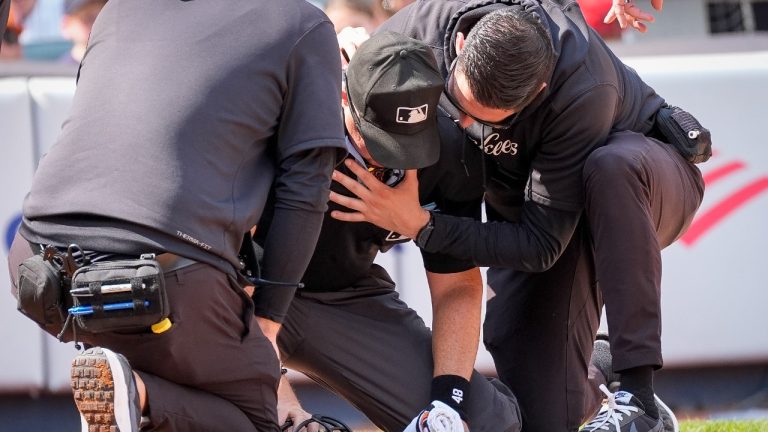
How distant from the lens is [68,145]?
262cm

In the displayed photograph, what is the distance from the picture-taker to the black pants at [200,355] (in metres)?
2.57

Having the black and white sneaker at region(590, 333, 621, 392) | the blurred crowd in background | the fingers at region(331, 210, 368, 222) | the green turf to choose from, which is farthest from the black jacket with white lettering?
the blurred crowd in background

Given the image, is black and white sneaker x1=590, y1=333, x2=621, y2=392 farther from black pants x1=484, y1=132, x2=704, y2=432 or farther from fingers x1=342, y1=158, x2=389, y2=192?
fingers x1=342, y1=158, x2=389, y2=192

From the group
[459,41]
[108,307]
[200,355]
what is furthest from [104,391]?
[459,41]

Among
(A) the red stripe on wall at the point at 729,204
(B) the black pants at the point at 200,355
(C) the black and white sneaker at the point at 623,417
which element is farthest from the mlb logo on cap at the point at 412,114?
(A) the red stripe on wall at the point at 729,204

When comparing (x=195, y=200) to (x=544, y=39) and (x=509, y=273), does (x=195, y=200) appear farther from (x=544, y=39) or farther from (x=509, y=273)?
(x=509, y=273)

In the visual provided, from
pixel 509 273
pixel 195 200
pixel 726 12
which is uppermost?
pixel 195 200

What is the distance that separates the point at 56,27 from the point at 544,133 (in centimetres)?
304

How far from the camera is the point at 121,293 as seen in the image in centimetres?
243

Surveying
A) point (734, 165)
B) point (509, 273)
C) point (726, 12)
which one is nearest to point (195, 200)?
point (509, 273)

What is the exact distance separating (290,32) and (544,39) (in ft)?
2.53

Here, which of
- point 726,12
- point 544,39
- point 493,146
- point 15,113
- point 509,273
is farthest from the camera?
point 726,12

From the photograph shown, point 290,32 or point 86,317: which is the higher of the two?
point 290,32

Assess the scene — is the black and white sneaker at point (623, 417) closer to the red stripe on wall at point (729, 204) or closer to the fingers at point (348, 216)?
the fingers at point (348, 216)
